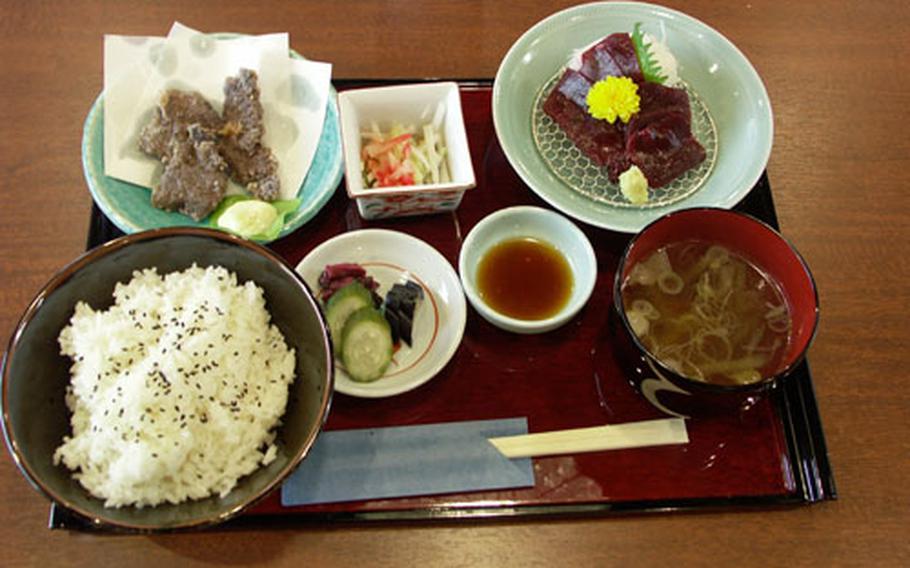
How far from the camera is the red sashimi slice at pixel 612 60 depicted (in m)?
2.07

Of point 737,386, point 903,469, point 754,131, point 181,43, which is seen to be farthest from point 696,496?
point 181,43

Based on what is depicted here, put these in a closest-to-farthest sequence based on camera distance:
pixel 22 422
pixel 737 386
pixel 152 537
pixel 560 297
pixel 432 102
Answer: pixel 22 422 < pixel 737 386 < pixel 152 537 < pixel 560 297 < pixel 432 102

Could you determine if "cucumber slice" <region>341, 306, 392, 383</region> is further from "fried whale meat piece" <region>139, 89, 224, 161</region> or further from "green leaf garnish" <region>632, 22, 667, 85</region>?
"green leaf garnish" <region>632, 22, 667, 85</region>

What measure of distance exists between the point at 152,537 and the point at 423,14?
1862 millimetres

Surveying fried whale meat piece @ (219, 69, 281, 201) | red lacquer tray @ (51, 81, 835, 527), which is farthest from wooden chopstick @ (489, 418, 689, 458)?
fried whale meat piece @ (219, 69, 281, 201)

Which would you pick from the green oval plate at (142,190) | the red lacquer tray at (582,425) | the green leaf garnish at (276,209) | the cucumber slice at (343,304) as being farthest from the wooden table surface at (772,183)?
the cucumber slice at (343,304)

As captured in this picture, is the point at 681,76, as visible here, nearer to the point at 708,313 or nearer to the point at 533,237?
the point at 533,237

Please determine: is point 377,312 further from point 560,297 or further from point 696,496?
point 696,496

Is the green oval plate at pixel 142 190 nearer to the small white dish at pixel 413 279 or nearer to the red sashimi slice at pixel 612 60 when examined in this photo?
the small white dish at pixel 413 279

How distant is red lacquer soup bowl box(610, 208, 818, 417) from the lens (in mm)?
1541

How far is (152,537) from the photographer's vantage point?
1.61 m

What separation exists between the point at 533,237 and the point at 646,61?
68 cm

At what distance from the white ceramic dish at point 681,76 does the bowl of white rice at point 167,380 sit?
0.83m

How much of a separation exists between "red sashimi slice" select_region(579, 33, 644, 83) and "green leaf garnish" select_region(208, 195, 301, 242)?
981mm
